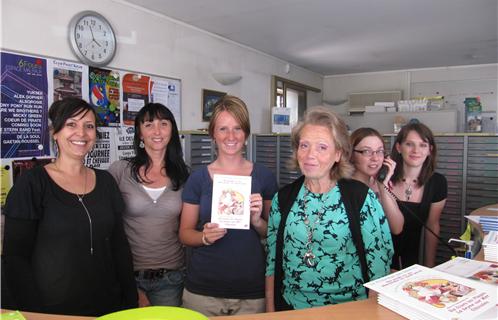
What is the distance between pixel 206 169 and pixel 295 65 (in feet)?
19.5

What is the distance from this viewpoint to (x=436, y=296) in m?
1.07

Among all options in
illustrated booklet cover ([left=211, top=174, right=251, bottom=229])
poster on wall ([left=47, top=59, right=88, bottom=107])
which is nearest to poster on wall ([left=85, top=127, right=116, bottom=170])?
poster on wall ([left=47, top=59, right=88, bottom=107])

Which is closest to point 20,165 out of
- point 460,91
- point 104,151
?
point 104,151

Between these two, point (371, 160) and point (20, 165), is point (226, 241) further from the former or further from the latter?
point (20, 165)

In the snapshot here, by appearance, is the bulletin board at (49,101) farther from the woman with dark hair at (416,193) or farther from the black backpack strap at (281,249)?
the woman with dark hair at (416,193)

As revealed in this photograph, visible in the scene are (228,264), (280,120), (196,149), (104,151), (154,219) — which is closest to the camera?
(228,264)

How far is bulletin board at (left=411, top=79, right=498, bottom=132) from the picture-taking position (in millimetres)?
7160

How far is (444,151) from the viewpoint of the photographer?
157 inches

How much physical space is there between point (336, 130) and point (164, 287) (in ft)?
3.97

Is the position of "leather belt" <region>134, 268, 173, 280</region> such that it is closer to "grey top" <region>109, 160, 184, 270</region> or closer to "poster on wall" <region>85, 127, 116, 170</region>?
"grey top" <region>109, 160, 184, 270</region>

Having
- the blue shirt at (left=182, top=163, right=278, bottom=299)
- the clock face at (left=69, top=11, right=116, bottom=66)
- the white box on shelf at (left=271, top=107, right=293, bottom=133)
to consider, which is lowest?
the blue shirt at (left=182, top=163, right=278, bottom=299)

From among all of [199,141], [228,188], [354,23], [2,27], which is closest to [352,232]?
[228,188]

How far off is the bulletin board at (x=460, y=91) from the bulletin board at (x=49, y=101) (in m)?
5.92

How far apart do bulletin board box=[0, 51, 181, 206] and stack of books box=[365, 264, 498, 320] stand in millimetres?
1916
